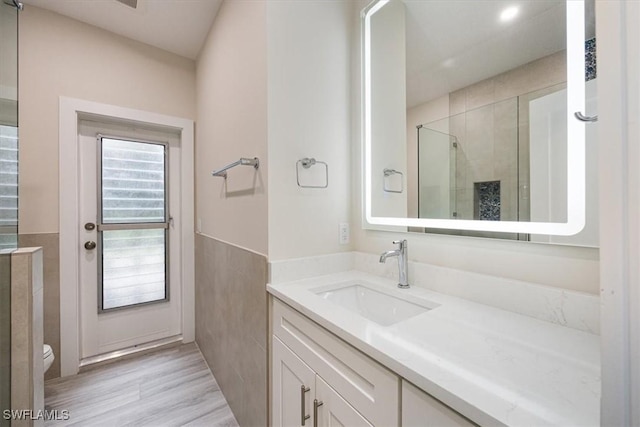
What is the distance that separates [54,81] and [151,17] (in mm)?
817

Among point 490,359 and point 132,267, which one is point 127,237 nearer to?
point 132,267

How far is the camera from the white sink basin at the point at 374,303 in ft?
3.43

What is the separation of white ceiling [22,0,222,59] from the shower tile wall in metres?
1.77

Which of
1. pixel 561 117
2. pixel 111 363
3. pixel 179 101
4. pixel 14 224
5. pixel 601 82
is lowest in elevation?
pixel 111 363

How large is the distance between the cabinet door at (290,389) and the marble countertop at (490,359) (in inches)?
9.1

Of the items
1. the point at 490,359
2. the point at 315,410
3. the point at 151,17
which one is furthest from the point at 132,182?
the point at 490,359

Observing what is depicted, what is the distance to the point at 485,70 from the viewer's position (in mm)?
998

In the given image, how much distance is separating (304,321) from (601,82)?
0.91 metres

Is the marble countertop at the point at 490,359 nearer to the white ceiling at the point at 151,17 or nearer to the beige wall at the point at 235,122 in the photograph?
the beige wall at the point at 235,122

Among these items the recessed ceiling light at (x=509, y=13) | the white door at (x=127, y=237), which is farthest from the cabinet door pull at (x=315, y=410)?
the white door at (x=127, y=237)

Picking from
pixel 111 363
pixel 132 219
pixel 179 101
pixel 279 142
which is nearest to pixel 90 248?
pixel 132 219

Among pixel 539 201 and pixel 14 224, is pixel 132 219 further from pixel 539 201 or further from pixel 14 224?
pixel 539 201

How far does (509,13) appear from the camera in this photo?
36.6 inches

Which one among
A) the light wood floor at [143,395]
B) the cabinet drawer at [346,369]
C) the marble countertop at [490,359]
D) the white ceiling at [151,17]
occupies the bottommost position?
the light wood floor at [143,395]
